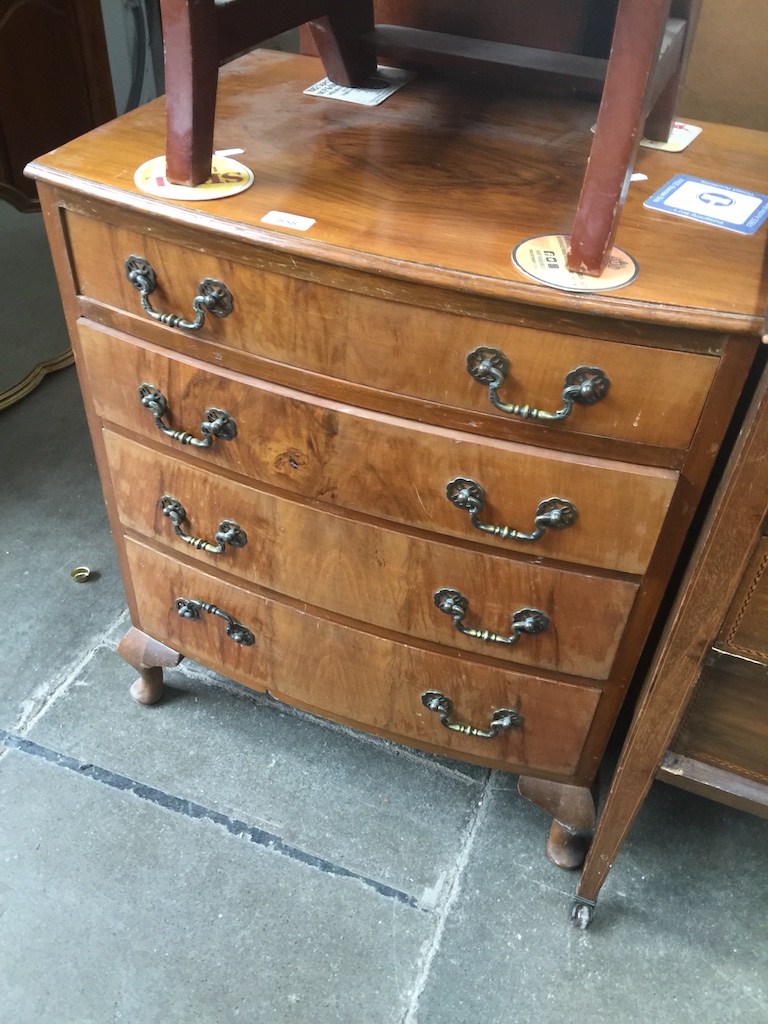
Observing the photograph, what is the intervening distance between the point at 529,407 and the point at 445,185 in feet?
0.86

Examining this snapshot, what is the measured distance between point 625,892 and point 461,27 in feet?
4.03

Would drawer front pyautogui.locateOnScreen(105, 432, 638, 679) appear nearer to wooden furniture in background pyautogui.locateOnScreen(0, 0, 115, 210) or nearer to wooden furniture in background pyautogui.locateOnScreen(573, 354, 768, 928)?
wooden furniture in background pyautogui.locateOnScreen(573, 354, 768, 928)

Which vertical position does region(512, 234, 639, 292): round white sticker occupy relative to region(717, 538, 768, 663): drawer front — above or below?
above

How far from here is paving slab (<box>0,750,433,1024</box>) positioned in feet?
3.42

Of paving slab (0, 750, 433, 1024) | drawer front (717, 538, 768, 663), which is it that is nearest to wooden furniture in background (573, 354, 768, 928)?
drawer front (717, 538, 768, 663)

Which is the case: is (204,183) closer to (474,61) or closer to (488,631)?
(474,61)

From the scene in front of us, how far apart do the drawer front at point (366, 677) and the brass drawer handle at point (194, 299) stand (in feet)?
1.25

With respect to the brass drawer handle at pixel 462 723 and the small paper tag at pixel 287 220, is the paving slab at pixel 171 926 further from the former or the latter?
the small paper tag at pixel 287 220

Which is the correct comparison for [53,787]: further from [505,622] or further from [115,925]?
[505,622]

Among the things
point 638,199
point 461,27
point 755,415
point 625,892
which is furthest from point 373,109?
point 625,892

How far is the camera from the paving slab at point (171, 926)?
1041 millimetres

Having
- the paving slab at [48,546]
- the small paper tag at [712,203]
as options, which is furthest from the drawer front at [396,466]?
the paving slab at [48,546]

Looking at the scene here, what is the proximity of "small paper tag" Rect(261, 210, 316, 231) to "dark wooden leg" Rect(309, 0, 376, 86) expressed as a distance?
35 cm

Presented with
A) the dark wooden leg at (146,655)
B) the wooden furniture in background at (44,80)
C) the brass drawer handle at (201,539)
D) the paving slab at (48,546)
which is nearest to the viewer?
the brass drawer handle at (201,539)
